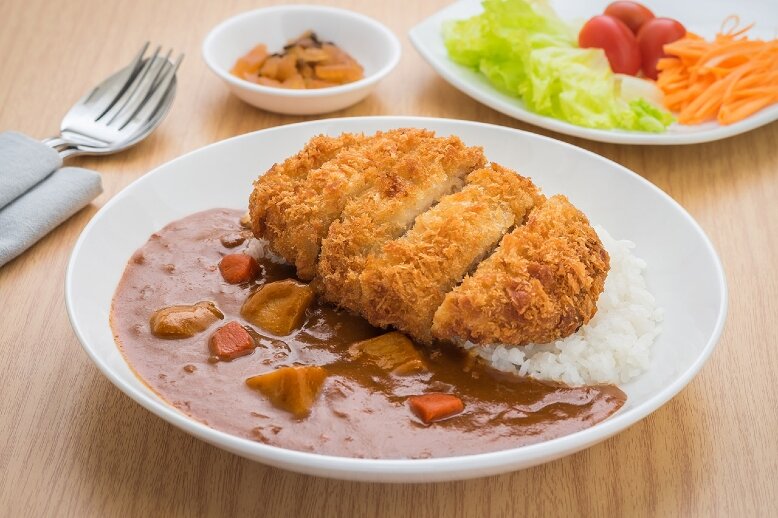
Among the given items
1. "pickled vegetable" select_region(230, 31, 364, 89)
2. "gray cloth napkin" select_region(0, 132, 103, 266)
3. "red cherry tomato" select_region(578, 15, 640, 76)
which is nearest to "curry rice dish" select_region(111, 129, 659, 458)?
"gray cloth napkin" select_region(0, 132, 103, 266)

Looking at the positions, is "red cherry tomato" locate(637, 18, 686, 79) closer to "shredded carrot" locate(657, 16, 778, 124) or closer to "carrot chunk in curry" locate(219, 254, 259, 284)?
"shredded carrot" locate(657, 16, 778, 124)

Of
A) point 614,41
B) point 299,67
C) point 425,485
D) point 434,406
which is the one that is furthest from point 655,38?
point 425,485

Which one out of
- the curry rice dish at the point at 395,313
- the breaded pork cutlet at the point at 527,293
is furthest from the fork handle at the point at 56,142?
the breaded pork cutlet at the point at 527,293

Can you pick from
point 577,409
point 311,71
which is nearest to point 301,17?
point 311,71

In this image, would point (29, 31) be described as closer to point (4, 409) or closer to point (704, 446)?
point (4, 409)

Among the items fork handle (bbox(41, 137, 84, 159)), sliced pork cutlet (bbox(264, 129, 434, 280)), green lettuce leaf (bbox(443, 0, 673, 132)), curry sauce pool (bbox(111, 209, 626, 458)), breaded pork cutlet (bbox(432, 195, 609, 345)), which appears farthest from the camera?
green lettuce leaf (bbox(443, 0, 673, 132))
